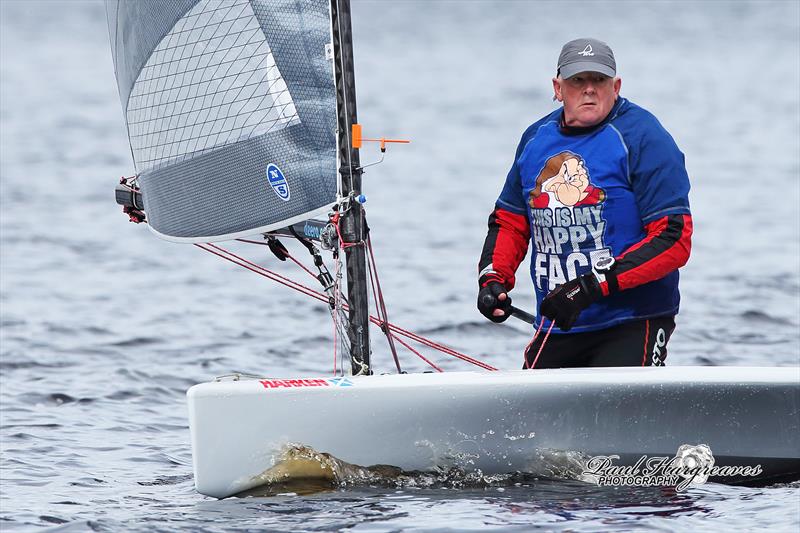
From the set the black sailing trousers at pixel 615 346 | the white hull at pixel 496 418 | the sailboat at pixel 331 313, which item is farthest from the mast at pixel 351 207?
the black sailing trousers at pixel 615 346

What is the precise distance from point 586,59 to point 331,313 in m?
1.23

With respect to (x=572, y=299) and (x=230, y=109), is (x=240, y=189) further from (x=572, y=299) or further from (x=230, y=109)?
(x=572, y=299)

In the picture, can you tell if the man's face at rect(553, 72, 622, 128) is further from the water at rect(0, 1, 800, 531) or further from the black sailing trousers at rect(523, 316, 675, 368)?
the water at rect(0, 1, 800, 531)

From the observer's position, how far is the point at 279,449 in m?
4.61

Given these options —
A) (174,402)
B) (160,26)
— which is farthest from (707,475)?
(174,402)

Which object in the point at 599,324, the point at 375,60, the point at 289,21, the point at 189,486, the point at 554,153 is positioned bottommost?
the point at 189,486

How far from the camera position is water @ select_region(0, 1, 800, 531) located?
464 centimetres

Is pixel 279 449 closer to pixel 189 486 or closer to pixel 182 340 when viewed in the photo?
pixel 189 486

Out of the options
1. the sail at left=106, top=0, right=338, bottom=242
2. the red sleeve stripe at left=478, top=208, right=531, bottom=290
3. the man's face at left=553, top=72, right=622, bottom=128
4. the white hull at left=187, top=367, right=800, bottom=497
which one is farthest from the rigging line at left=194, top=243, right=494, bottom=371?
the man's face at left=553, top=72, right=622, bottom=128

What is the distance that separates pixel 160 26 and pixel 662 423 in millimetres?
2234

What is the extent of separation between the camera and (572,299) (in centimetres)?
466

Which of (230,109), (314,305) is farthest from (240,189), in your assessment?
(314,305)

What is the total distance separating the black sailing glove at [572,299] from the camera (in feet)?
15.2

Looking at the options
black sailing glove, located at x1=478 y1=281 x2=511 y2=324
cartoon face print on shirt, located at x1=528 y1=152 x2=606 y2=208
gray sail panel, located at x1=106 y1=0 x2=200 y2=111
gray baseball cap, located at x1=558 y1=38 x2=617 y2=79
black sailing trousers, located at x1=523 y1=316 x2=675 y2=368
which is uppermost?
gray sail panel, located at x1=106 y1=0 x2=200 y2=111
